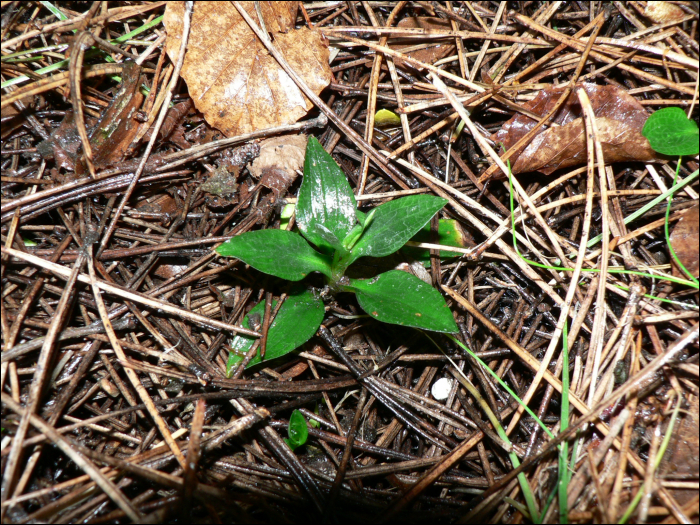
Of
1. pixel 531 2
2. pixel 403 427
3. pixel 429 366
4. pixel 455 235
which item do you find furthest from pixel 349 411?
pixel 531 2

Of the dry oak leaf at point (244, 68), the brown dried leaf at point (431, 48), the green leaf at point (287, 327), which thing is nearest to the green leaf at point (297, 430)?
the green leaf at point (287, 327)

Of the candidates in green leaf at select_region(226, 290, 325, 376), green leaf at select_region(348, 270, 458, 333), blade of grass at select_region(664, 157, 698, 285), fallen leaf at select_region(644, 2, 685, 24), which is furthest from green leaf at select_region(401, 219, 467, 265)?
fallen leaf at select_region(644, 2, 685, 24)

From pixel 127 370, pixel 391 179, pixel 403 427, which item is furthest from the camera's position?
pixel 391 179

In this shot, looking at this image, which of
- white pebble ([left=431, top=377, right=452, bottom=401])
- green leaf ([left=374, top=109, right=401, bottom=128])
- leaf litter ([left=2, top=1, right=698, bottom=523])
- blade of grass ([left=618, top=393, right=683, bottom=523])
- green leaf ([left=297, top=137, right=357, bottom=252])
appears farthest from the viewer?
green leaf ([left=374, top=109, right=401, bottom=128])

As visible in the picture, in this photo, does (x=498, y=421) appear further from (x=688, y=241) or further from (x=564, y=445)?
(x=688, y=241)

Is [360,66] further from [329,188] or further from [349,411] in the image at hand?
[349,411]

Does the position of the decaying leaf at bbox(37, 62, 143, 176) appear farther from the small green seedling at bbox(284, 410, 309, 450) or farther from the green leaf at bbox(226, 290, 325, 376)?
the small green seedling at bbox(284, 410, 309, 450)

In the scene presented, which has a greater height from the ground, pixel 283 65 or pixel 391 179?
pixel 283 65

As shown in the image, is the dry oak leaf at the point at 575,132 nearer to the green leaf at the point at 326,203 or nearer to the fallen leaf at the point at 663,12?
the fallen leaf at the point at 663,12
